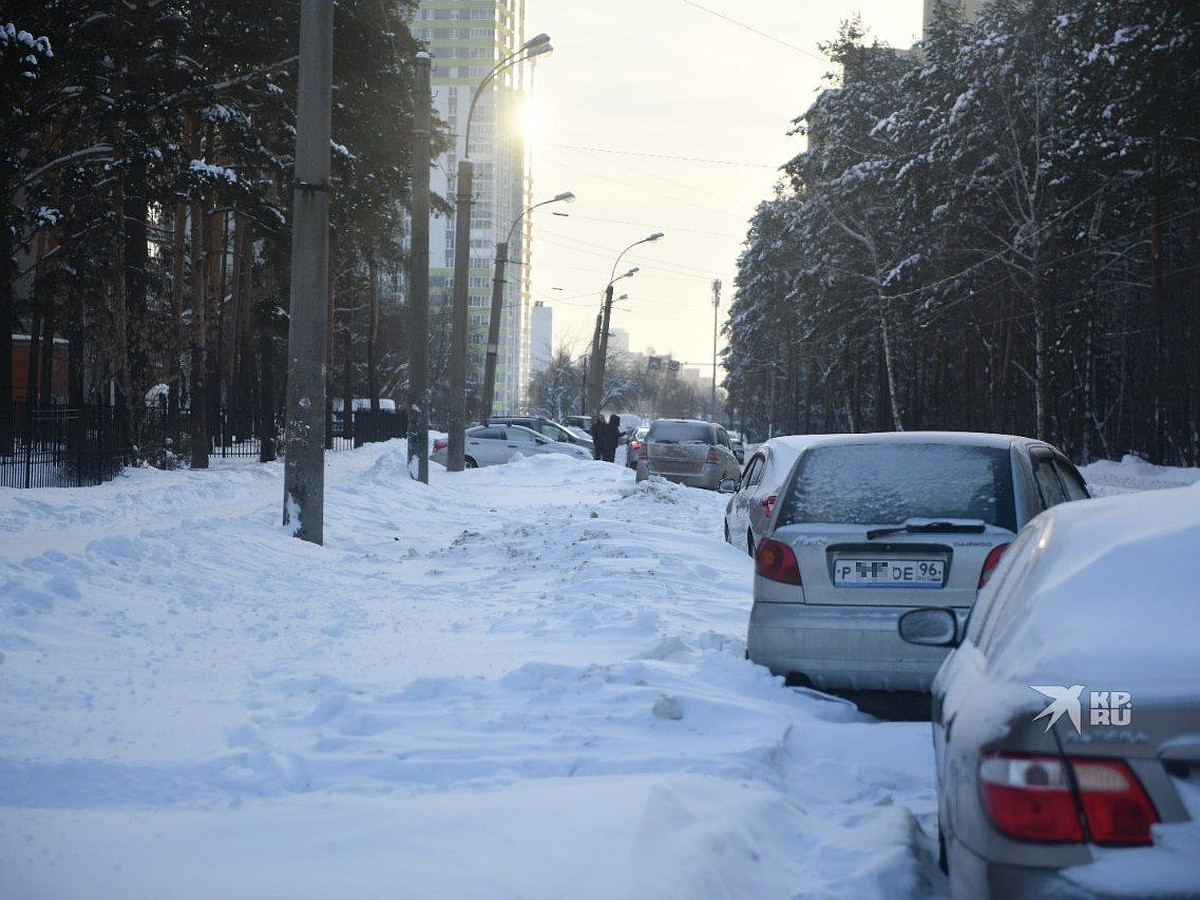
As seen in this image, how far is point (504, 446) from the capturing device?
120 feet

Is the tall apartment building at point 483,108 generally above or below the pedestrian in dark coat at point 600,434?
above

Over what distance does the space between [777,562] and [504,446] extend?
97.4ft

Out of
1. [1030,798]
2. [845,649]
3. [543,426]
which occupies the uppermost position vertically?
[1030,798]

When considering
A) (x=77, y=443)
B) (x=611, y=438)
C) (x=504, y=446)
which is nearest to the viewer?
(x=77, y=443)

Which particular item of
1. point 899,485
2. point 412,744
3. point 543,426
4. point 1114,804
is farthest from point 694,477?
point 1114,804

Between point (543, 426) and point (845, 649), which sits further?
point (543, 426)

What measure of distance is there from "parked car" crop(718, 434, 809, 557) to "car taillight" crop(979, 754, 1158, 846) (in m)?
6.63

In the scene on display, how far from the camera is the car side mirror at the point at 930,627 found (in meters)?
4.11

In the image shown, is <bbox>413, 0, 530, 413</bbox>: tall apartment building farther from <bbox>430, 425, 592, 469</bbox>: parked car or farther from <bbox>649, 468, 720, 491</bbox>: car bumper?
<bbox>649, 468, 720, 491</bbox>: car bumper

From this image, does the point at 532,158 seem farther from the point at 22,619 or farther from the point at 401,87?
the point at 22,619

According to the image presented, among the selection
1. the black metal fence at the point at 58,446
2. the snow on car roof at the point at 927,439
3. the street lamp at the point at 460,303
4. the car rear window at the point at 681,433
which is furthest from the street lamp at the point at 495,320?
the snow on car roof at the point at 927,439

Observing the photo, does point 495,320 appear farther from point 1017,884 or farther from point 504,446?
point 1017,884

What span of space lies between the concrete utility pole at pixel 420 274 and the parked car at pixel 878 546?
1664cm

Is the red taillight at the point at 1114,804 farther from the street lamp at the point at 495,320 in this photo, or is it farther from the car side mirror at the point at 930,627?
the street lamp at the point at 495,320
